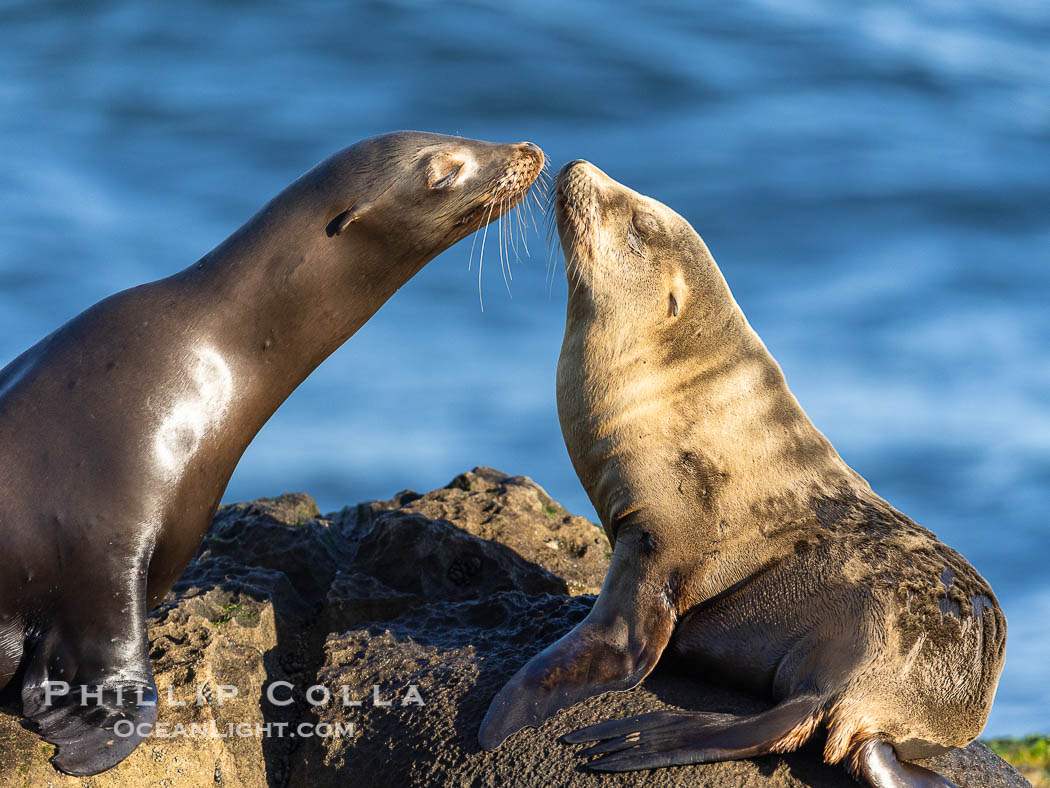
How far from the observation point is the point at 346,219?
18.1ft

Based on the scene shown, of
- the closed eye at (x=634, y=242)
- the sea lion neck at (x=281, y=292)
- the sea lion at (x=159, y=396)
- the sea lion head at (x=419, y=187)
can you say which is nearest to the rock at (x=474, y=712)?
the sea lion at (x=159, y=396)

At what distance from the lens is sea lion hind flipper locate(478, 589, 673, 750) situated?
181 inches

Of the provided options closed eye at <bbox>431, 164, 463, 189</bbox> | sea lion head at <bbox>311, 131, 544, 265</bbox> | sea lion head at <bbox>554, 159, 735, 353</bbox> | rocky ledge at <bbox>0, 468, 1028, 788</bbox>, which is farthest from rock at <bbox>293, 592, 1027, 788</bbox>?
Answer: closed eye at <bbox>431, 164, 463, 189</bbox>

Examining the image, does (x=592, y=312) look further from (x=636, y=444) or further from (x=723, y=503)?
(x=723, y=503)

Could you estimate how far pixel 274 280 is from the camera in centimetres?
546

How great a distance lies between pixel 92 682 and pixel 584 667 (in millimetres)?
1835

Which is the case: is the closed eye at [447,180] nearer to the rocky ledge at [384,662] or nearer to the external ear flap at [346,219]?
the external ear flap at [346,219]

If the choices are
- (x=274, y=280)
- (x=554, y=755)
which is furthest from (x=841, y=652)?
(x=274, y=280)

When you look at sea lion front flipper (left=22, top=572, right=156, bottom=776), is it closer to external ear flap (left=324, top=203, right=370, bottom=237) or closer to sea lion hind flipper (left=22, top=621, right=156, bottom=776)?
sea lion hind flipper (left=22, top=621, right=156, bottom=776)

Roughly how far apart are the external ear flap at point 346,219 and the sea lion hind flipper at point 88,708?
1.93 metres

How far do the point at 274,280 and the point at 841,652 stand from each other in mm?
2831

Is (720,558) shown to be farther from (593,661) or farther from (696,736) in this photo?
(696,736)

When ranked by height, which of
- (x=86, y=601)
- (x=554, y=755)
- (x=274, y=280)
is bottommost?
(x=554, y=755)

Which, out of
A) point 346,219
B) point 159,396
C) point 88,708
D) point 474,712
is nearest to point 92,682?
point 88,708
